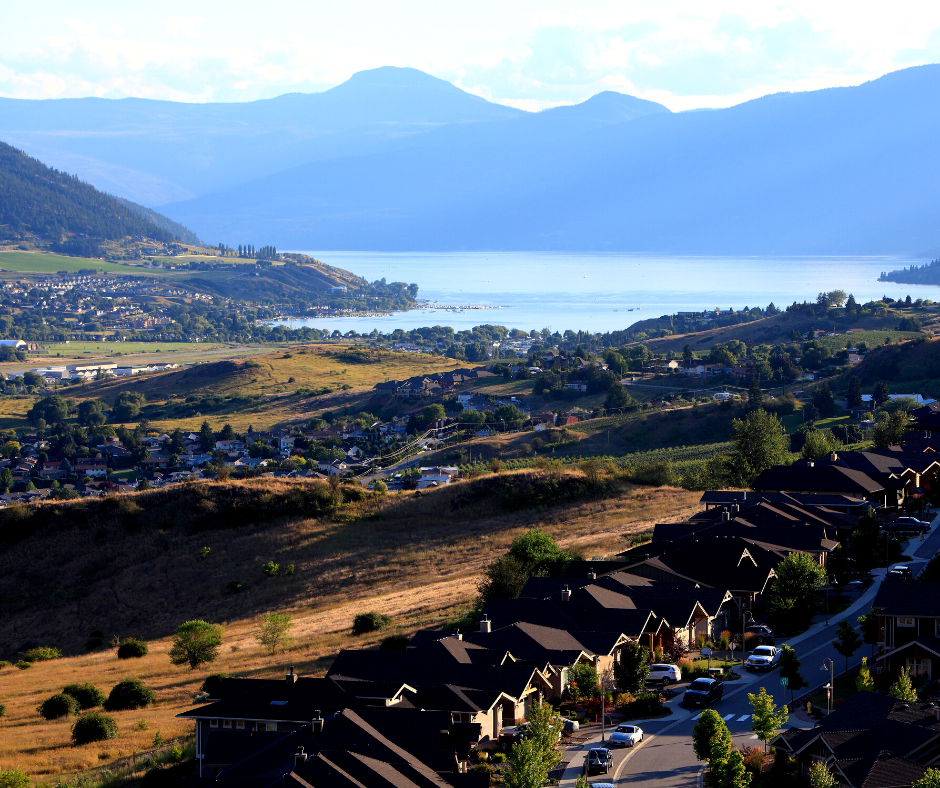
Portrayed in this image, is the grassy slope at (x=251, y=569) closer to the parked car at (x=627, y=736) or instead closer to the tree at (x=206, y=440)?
the parked car at (x=627, y=736)

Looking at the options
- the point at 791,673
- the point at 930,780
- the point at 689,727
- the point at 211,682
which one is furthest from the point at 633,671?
the point at 211,682

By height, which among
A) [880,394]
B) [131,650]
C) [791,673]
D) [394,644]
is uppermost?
[880,394]

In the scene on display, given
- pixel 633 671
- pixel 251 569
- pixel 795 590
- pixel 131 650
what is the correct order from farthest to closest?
1. pixel 251 569
2. pixel 131 650
3. pixel 795 590
4. pixel 633 671

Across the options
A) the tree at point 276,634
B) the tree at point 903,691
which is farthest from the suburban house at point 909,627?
the tree at point 276,634

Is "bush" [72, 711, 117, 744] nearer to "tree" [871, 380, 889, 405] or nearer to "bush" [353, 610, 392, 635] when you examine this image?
"bush" [353, 610, 392, 635]

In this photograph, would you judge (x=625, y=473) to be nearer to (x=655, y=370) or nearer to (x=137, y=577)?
(x=137, y=577)

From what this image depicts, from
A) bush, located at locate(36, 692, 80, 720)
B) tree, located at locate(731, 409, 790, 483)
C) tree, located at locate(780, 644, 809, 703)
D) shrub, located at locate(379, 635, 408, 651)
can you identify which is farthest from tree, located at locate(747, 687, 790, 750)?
tree, located at locate(731, 409, 790, 483)

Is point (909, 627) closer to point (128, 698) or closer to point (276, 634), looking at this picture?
point (276, 634)
